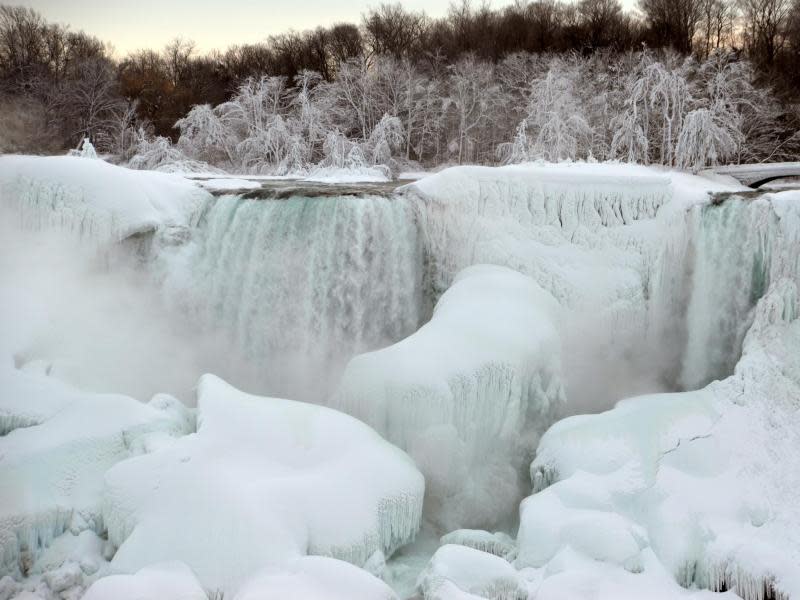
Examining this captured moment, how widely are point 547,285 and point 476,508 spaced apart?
126 inches

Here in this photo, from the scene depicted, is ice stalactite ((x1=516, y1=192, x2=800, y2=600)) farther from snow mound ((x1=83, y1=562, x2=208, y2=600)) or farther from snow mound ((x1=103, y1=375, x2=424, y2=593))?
snow mound ((x1=83, y1=562, x2=208, y2=600))

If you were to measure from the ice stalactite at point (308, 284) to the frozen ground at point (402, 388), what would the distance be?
1.2 inches

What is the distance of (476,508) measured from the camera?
593 cm

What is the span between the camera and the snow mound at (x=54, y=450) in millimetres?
4789

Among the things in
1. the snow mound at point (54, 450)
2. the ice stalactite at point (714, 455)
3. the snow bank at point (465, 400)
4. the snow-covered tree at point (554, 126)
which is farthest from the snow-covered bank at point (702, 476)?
the snow-covered tree at point (554, 126)

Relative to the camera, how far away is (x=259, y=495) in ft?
15.7

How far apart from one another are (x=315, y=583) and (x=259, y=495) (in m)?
0.95

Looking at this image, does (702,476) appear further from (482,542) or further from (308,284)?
(308,284)

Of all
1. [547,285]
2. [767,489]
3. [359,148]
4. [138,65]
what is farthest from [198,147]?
[767,489]

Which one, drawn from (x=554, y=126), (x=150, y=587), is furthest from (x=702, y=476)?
(x=554, y=126)

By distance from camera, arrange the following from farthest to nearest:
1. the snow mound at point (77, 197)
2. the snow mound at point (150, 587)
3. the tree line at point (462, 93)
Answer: the tree line at point (462, 93), the snow mound at point (77, 197), the snow mound at point (150, 587)

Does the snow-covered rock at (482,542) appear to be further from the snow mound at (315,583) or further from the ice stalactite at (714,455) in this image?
the snow mound at (315,583)

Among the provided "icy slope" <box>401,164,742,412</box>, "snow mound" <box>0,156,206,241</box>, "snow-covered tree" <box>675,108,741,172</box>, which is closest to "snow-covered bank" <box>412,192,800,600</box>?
"icy slope" <box>401,164,742,412</box>

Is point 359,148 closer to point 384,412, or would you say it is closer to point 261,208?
point 261,208
